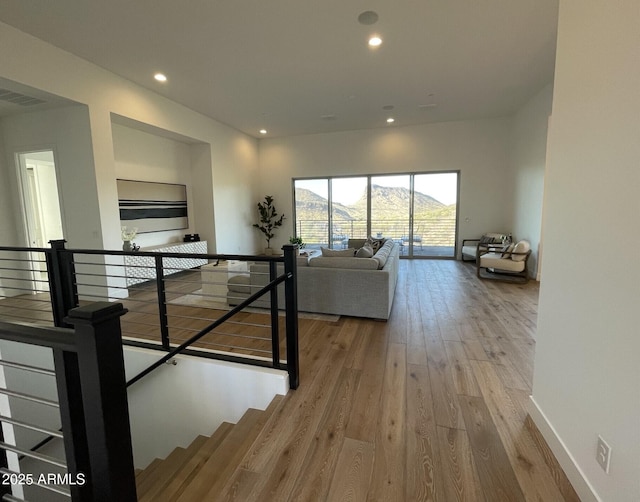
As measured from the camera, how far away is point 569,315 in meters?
1.52

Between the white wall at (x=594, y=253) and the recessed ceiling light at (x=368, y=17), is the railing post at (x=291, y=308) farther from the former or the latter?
the recessed ceiling light at (x=368, y=17)

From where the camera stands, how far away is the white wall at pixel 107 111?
3518mm

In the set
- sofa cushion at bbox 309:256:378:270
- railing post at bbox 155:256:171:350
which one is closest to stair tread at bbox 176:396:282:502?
railing post at bbox 155:256:171:350

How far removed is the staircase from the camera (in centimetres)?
155

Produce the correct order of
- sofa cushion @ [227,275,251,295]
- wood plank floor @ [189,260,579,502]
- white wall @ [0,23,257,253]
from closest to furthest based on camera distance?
1. wood plank floor @ [189,260,579,502]
2. white wall @ [0,23,257,253]
3. sofa cushion @ [227,275,251,295]

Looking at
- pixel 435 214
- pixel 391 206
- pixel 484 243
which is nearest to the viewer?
pixel 484 243

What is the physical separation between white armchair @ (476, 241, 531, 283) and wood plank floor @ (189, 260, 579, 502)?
88.2 inches

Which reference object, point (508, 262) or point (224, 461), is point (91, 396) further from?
point (508, 262)

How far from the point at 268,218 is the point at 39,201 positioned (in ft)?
16.0

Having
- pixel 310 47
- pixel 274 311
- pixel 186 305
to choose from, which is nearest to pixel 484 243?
pixel 310 47

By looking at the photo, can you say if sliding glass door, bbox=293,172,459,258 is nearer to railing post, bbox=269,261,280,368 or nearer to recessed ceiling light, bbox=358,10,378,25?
recessed ceiling light, bbox=358,10,378,25

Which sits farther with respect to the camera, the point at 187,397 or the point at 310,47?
the point at 310,47

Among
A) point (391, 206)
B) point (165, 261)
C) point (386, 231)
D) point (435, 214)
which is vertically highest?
point (391, 206)

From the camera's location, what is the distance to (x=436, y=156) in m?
7.52
